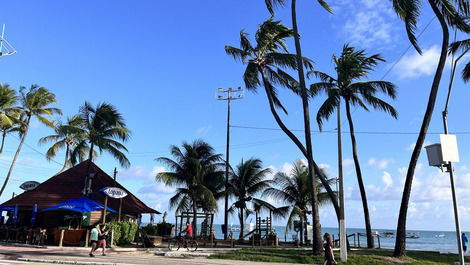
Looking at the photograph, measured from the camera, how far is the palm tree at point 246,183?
109 feet

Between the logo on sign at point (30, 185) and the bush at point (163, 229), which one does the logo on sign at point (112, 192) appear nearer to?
the logo on sign at point (30, 185)

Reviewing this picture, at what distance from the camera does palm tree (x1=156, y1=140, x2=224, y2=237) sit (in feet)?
103

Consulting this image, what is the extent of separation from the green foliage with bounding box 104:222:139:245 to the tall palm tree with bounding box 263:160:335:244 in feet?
43.4

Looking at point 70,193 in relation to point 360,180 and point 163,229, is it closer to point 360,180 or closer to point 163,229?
point 163,229

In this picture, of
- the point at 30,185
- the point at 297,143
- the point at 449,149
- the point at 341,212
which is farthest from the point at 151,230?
the point at 449,149

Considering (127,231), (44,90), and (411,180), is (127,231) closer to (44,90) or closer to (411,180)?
(411,180)

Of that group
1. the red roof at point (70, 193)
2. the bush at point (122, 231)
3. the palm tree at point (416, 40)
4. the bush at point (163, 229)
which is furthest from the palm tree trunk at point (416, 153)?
the bush at point (163, 229)

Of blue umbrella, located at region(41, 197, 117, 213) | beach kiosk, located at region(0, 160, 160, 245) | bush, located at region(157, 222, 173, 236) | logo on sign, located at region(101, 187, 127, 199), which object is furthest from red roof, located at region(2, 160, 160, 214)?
logo on sign, located at region(101, 187, 127, 199)

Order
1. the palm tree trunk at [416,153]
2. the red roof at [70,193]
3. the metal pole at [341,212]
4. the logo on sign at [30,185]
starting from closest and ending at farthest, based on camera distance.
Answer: the metal pole at [341,212], the palm tree trunk at [416,153], the logo on sign at [30,185], the red roof at [70,193]

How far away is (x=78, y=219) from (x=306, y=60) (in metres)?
17.8

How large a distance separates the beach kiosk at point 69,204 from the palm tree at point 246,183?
7.75 m

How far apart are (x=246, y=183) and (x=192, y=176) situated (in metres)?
4.89

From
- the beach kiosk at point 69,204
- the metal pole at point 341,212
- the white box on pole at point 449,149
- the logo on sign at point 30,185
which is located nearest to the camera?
the white box on pole at point 449,149

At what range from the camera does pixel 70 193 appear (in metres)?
27.0
